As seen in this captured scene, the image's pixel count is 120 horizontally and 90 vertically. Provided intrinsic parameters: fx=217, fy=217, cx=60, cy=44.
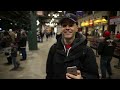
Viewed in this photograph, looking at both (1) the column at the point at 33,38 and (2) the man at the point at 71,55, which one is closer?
(2) the man at the point at 71,55

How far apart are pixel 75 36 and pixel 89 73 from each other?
1.38 feet

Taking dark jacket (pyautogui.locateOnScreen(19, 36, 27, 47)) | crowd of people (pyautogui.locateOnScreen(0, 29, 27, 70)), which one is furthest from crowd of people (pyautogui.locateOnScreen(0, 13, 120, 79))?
dark jacket (pyautogui.locateOnScreen(19, 36, 27, 47))

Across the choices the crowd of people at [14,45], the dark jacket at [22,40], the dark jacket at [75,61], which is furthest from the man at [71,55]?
the dark jacket at [22,40]

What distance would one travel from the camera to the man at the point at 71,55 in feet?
6.79

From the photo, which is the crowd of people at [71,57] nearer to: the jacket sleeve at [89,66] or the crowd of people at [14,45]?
the jacket sleeve at [89,66]

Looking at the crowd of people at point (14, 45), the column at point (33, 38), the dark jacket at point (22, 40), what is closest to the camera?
→ the crowd of people at point (14, 45)

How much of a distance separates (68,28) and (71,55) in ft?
0.87

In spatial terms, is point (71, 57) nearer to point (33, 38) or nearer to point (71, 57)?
point (71, 57)

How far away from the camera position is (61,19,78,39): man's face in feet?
6.97

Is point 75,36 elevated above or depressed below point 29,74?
above
